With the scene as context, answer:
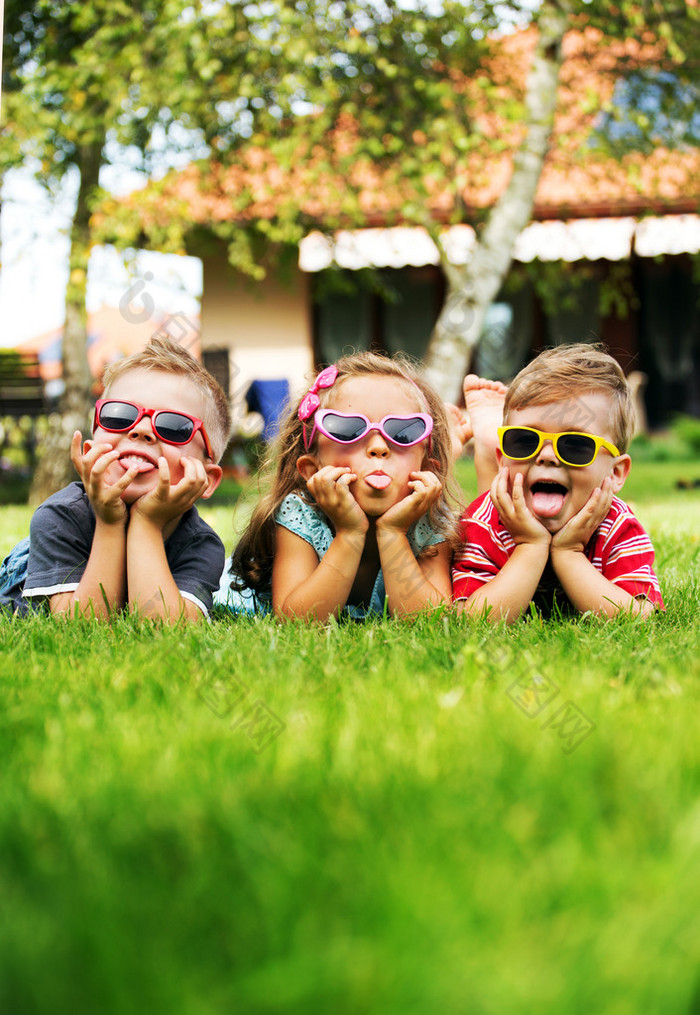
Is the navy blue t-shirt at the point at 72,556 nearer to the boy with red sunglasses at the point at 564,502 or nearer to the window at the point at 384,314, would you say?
the boy with red sunglasses at the point at 564,502

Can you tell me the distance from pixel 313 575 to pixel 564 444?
0.89 meters

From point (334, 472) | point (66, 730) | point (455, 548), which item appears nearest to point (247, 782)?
point (66, 730)

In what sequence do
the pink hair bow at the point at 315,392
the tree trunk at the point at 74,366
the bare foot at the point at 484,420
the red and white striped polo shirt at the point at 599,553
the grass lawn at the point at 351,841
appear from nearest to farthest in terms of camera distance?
the grass lawn at the point at 351,841, the red and white striped polo shirt at the point at 599,553, the pink hair bow at the point at 315,392, the bare foot at the point at 484,420, the tree trunk at the point at 74,366

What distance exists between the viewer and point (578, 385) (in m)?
2.98

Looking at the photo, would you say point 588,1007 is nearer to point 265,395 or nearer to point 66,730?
point 66,730

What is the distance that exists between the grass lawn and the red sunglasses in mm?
1068

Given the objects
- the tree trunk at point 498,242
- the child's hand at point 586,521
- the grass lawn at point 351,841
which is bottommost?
the grass lawn at point 351,841

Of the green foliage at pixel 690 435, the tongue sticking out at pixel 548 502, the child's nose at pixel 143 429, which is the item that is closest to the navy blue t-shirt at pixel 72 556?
the child's nose at pixel 143 429

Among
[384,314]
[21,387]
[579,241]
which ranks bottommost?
[21,387]

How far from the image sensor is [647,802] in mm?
1300

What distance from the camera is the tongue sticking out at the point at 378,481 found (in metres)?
2.93

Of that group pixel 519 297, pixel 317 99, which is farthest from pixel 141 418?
pixel 519 297

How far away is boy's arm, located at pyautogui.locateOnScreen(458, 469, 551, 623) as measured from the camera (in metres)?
2.87

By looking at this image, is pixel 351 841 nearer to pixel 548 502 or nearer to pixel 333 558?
pixel 333 558
